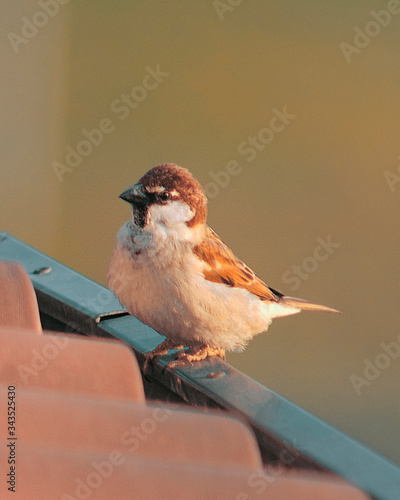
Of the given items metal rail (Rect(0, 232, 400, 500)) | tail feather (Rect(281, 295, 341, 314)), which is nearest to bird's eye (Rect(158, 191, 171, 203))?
metal rail (Rect(0, 232, 400, 500))

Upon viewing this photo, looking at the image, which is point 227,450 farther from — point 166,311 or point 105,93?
point 105,93

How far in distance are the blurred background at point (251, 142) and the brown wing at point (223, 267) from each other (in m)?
4.03

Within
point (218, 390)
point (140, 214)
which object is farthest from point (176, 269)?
point (218, 390)

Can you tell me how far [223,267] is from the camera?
1.65 metres

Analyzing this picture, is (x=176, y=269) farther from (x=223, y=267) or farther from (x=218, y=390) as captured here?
(x=218, y=390)

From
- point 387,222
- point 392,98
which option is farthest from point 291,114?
point 387,222

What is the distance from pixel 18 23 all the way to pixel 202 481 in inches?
230

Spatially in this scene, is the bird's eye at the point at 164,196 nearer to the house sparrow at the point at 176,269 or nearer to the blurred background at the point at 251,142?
the house sparrow at the point at 176,269

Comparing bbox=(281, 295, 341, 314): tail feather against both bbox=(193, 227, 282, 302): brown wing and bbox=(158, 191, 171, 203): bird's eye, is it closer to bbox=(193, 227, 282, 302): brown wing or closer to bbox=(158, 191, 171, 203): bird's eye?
bbox=(193, 227, 282, 302): brown wing

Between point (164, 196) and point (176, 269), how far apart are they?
0.51 ft

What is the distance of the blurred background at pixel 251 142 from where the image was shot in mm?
6074

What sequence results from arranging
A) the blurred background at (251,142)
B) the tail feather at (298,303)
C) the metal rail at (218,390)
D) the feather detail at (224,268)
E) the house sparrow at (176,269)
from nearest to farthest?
the metal rail at (218,390), the house sparrow at (176,269), the feather detail at (224,268), the tail feather at (298,303), the blurred background at (251,142)

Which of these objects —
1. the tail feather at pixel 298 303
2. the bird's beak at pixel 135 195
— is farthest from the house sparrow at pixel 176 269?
the tail feather at pixel 298 303

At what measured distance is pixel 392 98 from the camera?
6461mm
